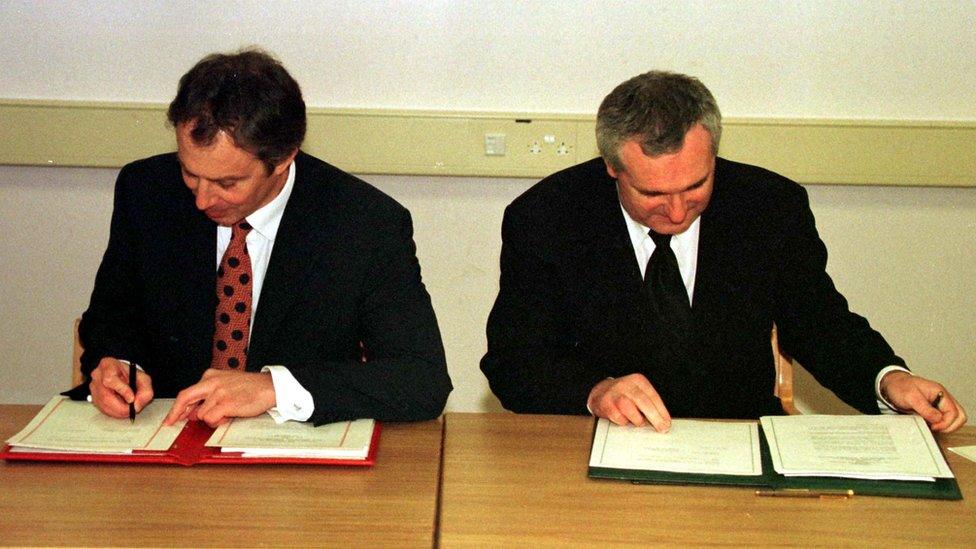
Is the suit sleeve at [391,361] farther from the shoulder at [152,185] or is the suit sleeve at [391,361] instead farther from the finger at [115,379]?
the shoulder at [152,185]

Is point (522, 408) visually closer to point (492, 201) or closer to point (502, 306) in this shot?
point (502, 306)

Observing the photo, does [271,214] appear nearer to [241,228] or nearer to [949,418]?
[241,228]

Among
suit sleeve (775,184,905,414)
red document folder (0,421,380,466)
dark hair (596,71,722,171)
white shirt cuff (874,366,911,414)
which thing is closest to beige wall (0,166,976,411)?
suit sleeve (775,184,905,414)

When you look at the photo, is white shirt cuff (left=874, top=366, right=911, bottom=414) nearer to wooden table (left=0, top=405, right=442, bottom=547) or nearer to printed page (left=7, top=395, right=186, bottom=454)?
wooden table (left=0, top=405, right=442, bottom=547)

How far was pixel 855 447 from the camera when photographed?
7.14 feet

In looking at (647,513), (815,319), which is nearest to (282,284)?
(647,513)

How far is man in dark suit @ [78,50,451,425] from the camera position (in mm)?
2482

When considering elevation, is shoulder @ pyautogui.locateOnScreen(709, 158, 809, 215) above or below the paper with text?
above

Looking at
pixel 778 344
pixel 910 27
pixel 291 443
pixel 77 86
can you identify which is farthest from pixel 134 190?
pixel 910 27

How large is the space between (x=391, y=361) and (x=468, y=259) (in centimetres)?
144

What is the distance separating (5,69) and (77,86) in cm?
24

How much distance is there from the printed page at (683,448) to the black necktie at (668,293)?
0.43 metres

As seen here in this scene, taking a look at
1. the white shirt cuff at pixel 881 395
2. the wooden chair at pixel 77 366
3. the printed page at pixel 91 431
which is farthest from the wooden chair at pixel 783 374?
the wooden chair at pixel 77 366

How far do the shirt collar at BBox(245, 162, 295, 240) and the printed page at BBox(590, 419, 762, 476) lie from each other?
92cm
